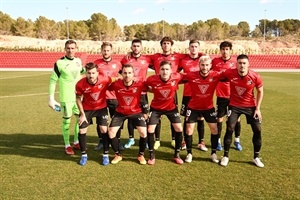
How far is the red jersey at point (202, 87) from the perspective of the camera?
5711mm

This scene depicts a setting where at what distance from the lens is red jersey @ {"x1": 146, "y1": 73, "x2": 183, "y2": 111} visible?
5688 millimetres

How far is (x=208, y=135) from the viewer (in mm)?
7707

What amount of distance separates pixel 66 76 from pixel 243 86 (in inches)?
143

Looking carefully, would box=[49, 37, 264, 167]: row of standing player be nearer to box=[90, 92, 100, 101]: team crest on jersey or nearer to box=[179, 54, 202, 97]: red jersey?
box=[179, 54, 202, 97]: red jersey

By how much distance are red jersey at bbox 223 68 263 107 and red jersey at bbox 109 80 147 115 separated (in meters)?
1.69

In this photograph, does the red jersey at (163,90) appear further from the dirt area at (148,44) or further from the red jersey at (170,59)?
the dirt area at (148,44)

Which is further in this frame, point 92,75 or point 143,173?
point 92,75

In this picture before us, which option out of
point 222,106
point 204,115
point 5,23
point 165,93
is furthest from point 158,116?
point 5,23

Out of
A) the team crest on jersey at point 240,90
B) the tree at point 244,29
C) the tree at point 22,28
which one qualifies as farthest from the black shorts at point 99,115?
the tree at point 244,29

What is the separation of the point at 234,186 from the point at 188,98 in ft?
8.29

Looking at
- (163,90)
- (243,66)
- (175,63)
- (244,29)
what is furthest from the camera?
(244,29)

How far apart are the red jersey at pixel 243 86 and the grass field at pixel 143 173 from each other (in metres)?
1.14

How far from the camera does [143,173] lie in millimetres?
5172

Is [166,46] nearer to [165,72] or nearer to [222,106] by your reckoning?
[165,72]
